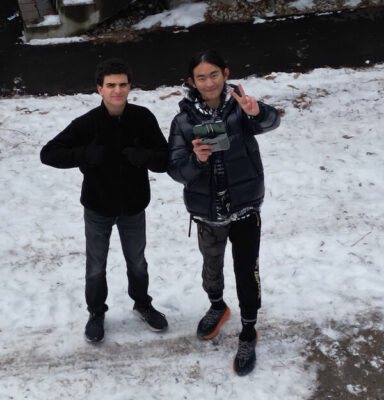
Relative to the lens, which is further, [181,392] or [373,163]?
[373,163]

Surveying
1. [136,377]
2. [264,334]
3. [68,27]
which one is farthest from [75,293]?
[68,27]

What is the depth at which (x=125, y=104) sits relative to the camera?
147 inches

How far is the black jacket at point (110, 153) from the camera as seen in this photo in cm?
371

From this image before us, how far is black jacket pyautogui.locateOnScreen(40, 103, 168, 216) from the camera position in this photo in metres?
3.71

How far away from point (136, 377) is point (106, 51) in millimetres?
7967

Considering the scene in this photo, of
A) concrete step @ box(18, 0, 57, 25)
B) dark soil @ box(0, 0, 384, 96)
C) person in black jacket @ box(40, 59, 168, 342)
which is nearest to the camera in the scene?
person in black jacket @ box(40, 59, 168, 342)

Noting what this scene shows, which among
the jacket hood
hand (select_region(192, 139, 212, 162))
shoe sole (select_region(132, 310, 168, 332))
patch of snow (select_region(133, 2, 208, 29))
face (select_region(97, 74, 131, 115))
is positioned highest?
face (select_region(97, 74, 131, 115))

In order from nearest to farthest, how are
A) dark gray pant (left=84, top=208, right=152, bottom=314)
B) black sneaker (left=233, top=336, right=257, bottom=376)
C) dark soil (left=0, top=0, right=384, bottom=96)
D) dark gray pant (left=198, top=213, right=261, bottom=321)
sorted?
dark gray pant (left=198, top=213, right=261, bottom=321)
dark gray pant (left=84, top=208, right=152, bottom=314)
black sneaker (left=233, top=336, right=257, bottom=376)
dark soil (left=0, top=0, right=384, bottom=96)

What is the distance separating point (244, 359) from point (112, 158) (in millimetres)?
2017

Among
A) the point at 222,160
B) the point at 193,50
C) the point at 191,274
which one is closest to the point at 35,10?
the point at 193,50

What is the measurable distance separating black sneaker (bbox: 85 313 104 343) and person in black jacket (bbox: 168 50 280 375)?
1290 mm

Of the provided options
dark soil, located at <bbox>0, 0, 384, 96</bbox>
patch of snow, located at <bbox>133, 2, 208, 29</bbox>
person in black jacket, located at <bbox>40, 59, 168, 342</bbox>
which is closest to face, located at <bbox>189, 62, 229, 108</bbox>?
person in black jacket, located at <bbox>40, 59, 168, 342</bbox>

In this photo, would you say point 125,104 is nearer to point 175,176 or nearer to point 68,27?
point 175,176

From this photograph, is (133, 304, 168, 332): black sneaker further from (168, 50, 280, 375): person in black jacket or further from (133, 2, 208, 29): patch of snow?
(133, 2, 208, 29): patch of snow
